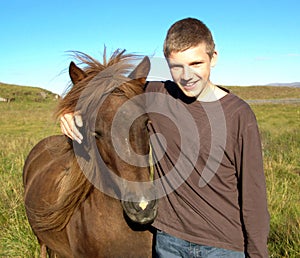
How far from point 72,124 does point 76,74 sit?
0.39 m

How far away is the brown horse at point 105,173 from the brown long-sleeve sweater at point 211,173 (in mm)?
143

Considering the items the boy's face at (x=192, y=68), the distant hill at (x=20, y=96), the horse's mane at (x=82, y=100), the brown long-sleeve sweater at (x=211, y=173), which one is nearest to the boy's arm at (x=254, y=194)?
the brown long-sleeve sweater at (x=211, y=173)

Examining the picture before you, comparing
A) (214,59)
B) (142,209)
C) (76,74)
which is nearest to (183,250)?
(142,209)

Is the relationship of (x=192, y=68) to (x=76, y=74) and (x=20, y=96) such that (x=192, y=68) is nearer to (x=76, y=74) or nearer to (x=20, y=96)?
(x=76, y=74)

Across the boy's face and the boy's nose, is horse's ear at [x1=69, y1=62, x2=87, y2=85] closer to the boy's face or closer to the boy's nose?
the boy's face

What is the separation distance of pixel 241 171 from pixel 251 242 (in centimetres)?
39

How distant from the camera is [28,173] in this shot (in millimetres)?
4582

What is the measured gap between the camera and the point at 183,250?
6.91ft

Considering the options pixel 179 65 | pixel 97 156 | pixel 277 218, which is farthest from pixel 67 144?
pixel 277 218

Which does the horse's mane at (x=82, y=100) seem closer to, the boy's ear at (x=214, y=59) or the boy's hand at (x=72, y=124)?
the boy's hand at (x=72, y=124)

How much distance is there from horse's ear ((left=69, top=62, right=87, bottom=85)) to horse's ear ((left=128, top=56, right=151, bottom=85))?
0.35m

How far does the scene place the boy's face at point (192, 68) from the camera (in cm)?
193

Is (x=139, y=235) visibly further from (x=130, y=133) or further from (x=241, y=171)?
(x=241, y=171)

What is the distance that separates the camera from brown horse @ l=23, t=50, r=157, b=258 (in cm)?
212
